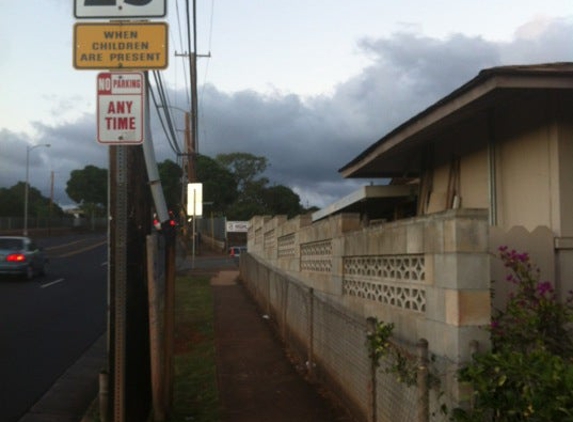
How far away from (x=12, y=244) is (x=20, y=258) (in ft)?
4.37

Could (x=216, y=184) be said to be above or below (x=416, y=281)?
above

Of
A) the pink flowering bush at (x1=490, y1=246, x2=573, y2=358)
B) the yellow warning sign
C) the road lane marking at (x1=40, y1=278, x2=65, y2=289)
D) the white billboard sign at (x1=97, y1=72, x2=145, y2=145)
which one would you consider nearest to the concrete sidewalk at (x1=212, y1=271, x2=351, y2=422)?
the pink flowering bush at (x1=490, y1=246, x2=573, y2=358)

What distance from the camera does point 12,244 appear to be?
86.7 feet

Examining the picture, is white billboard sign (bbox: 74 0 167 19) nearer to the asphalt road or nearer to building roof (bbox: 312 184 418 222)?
the asphalt road

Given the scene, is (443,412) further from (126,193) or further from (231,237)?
(231,237)

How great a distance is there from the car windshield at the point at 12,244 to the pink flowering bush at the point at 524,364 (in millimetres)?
23910

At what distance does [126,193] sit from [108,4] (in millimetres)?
1577

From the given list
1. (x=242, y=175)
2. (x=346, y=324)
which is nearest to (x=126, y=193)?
(x=346, y=324)

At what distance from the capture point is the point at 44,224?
92625 mm

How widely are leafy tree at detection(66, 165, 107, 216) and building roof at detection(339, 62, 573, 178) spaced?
11250 cm

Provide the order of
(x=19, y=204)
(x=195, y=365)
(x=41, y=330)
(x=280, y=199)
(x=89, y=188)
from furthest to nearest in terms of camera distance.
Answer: (x=89, y=188), (x=19, y=204), (x=280, y=199), (x=41, y=330), (x=195, y=365)

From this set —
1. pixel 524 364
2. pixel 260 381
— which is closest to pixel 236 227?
pixel 260 381

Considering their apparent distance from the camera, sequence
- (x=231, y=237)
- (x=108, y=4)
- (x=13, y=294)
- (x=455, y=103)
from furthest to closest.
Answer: (x=231, y=237) < (x=13, y=294) < (x=455, y=103) < (x=108, y=4)

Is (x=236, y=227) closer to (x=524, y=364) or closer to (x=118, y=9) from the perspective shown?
(x=118, y=9)
